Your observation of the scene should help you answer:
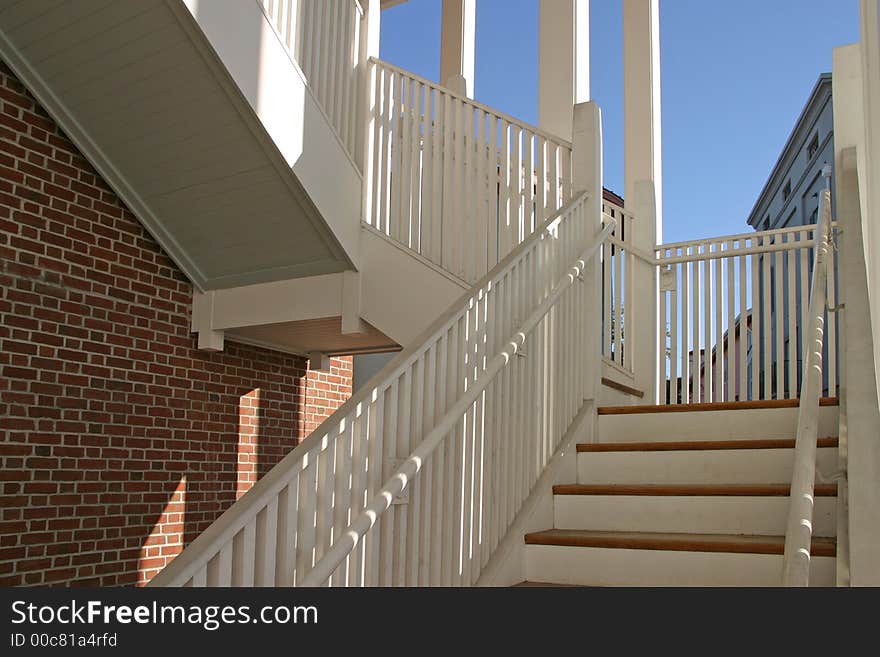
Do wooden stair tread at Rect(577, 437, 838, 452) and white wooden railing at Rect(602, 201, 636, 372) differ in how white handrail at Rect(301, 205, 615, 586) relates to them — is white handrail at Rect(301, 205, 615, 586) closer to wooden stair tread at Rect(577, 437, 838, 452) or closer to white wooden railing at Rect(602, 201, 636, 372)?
wooden stair tread at Rect(577, 437, 838, 452)

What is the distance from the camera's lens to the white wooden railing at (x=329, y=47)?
13.0ft

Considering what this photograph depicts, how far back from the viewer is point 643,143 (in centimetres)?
545

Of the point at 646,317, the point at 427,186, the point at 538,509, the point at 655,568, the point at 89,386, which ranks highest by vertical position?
the point at 427,186

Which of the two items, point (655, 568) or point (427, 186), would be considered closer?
point (655, 568)

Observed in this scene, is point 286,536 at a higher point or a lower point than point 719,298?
lower

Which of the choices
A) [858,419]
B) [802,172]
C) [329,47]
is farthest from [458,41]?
[802,172]

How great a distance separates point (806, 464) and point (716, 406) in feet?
5.23

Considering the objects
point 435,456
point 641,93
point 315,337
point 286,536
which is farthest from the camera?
point 641,93

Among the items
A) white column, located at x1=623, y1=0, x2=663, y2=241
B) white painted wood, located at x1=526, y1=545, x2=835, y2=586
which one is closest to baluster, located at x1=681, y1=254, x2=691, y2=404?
white column, located at x1=623, y1=0, x2=663, y2=241

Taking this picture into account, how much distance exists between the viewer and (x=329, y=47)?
4297mm

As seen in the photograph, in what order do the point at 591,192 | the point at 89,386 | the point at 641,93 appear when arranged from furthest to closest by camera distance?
the point at 641,93, the point at 89,386, the point at 591,192

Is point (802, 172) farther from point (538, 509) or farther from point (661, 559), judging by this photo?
point (661, 559)
